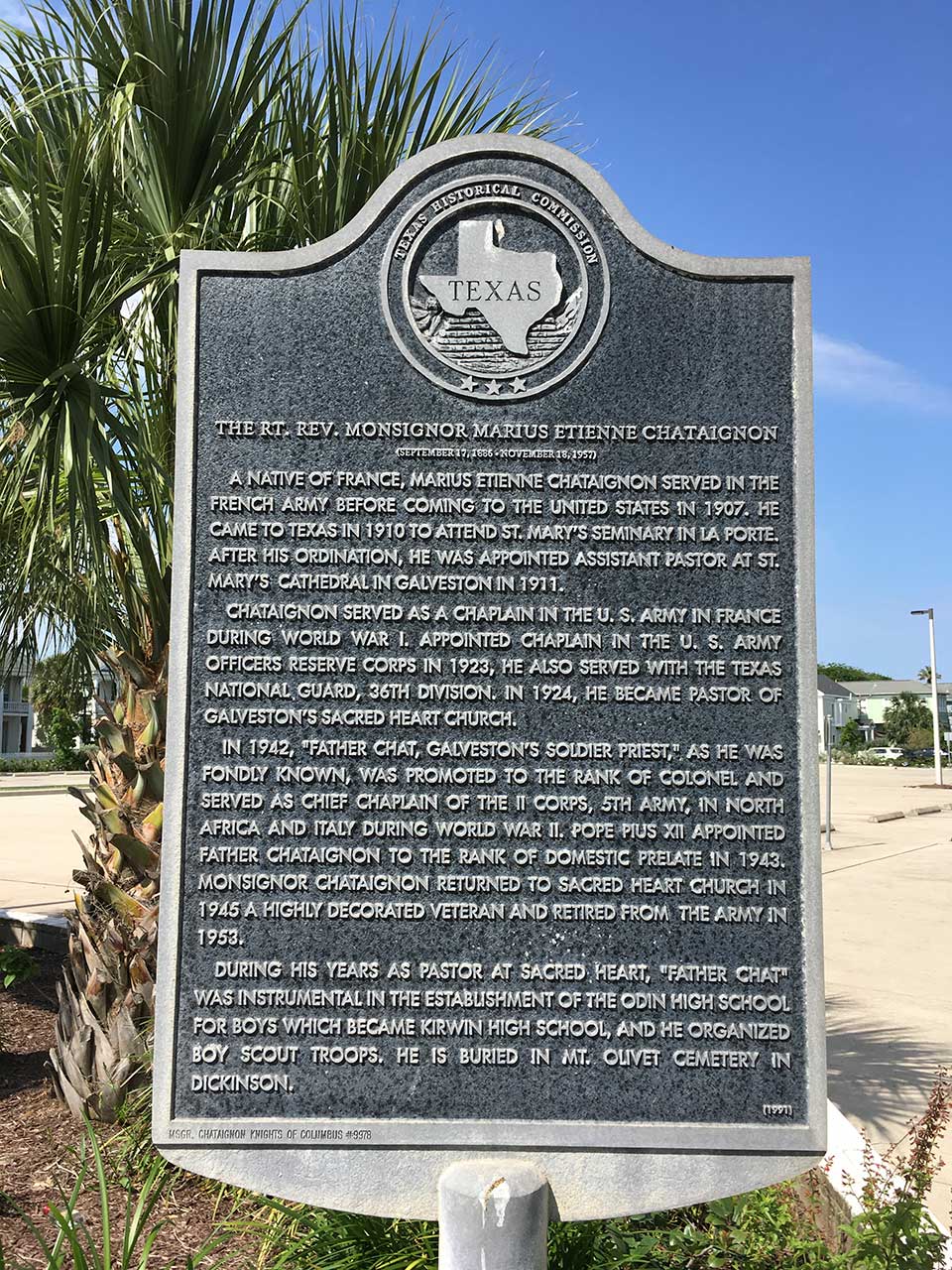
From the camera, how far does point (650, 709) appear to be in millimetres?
2770

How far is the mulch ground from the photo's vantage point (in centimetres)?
366

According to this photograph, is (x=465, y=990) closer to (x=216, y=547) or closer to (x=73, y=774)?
(x=216, y=547)

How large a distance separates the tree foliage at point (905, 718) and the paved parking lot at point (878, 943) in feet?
199

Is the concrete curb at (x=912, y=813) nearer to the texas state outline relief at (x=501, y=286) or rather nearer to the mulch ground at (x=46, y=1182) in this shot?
the mulch ground at (x=46, y=1182)

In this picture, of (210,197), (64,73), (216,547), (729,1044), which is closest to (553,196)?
(216,547)

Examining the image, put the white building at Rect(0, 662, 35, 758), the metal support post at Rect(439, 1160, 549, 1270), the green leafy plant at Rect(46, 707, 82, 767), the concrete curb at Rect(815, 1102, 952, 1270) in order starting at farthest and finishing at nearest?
1. the white building at Rect(0, 662, 35, 758)
2. the green leafy plant at Rect(46, 707, 82, 767)
3. the concrete curb at Rect(815, 1102, 952, 1270)
4. the metal support post at Rect(439, 1160, 549, 1270)

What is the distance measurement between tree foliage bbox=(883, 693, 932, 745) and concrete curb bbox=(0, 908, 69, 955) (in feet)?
256


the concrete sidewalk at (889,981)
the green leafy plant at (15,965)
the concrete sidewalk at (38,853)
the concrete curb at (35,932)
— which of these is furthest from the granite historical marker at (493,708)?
the concrete curb at (35,932)

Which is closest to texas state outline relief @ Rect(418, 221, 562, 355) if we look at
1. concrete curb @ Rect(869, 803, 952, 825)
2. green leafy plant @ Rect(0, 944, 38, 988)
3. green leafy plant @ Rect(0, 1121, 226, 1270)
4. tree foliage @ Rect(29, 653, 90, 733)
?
green leafy plant @ Rect(0, 1121, 226, 1270)

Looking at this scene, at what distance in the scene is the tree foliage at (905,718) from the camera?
77.9m

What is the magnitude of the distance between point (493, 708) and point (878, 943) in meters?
7.97

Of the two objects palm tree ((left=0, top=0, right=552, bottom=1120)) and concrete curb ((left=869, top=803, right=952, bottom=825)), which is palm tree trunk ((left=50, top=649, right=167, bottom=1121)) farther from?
concrete curb ((left=869, top=803, right=952, bottom=825))

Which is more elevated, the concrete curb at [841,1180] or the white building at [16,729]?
the white building at [16,729]

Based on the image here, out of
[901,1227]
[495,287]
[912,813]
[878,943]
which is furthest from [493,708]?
[912,813]
